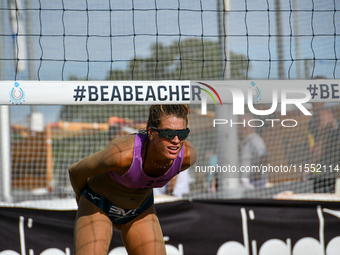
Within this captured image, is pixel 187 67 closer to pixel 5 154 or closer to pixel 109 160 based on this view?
pixel 5 154

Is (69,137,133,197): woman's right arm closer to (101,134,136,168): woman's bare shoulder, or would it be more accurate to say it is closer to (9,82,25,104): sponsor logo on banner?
(101,134,136,168): woman's bare shoulder

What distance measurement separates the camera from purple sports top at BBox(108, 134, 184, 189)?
2557 millimetres

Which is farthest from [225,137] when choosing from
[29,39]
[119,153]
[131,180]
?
[29,39]

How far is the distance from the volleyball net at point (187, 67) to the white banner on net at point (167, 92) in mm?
681

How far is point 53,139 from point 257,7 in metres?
3.73

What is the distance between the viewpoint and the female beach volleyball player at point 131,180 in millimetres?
2525

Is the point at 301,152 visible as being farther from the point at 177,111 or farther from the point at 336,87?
the point at 177,111

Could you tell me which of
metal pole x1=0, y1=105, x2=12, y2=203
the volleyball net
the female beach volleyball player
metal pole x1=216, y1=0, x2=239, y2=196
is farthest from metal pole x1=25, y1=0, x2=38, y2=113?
the female beach volleyball player

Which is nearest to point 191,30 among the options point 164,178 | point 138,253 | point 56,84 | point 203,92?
point 203,92

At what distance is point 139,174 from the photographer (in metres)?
2.58

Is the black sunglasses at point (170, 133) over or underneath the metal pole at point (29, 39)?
underneath

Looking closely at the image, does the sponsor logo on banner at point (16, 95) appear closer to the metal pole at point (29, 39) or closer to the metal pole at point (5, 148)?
the metal pole at point (29, 39)

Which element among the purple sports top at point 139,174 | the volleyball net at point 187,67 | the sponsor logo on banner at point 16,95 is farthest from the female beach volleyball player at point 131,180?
the volleyball net at point 187,67

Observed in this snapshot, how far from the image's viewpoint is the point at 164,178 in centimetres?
271
